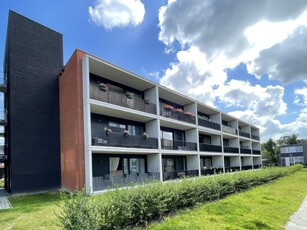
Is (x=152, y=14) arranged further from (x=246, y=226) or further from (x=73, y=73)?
(x=246, y=226)

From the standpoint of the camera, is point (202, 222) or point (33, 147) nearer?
point (202, 222)

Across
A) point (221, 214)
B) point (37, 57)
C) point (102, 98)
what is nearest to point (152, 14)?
point (102, 98)

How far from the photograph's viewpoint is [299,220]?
9.41 meters

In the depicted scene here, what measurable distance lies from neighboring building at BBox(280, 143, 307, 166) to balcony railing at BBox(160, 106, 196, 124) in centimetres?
5764

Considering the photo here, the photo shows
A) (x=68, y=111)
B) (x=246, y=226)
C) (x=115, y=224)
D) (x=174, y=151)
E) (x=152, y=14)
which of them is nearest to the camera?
(x=115, y=224)

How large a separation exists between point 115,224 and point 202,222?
3.30m

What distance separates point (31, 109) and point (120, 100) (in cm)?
731

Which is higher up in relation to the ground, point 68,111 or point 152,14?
point 152,14

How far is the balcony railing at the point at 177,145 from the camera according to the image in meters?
23.7

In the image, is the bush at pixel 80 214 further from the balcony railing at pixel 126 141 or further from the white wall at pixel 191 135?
the white wall at pixel 191 135

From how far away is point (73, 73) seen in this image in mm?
18234

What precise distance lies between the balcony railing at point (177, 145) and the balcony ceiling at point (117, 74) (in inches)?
215

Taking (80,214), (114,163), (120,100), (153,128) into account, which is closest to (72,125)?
(120,100)

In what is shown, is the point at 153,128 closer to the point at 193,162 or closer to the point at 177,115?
Result: the point at 177,115
